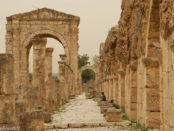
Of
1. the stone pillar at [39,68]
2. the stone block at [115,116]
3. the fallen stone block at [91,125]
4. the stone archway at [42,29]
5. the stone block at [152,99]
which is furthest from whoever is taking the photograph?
the stone archway at [42,29]

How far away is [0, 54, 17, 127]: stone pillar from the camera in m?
7.72

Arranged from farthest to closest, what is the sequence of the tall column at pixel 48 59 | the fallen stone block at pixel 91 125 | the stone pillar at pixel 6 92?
the tall column at pixel 48 59
the fallen stone block at pixel 91 125
the stone pillar at pixel 6 92

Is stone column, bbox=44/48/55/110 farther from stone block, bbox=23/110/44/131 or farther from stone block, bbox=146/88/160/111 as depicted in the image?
stone block, bbox=146/88/160/111

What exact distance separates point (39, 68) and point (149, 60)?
24.4 ft

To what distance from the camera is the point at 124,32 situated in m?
13.5

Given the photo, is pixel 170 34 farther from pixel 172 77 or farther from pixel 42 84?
pixel 42 84

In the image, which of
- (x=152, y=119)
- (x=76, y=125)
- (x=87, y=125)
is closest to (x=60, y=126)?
(x=76, y=125)

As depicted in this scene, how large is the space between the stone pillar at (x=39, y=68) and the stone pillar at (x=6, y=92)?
662 centimetres

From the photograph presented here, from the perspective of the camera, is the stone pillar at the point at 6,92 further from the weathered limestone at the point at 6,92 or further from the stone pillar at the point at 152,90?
the stone pillar at the point at 152,90

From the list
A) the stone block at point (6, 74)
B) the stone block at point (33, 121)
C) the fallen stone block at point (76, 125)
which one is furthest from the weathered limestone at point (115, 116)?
the stone block at point (6, 74)

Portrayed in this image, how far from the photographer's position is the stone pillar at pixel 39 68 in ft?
48.6

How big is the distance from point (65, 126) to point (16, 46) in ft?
73.6

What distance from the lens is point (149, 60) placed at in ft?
29.6

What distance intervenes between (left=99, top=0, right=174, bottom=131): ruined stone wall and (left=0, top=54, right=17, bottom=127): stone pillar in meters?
3.70
